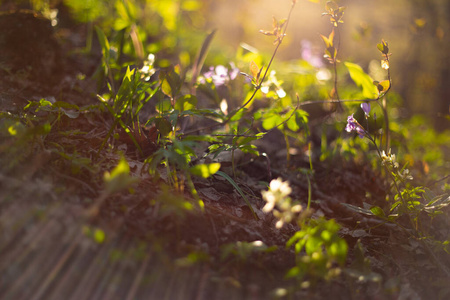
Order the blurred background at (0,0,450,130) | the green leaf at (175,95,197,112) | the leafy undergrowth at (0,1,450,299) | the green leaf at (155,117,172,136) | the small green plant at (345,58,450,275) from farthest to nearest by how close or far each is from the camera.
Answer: the blurred background at (0,0,450,130), the green leaf at (175,95,197,112), the green leaf at (155,117,172,136), the small green plant at (345,58,450,275), the leafy undergrowth at (0,1,450,299)

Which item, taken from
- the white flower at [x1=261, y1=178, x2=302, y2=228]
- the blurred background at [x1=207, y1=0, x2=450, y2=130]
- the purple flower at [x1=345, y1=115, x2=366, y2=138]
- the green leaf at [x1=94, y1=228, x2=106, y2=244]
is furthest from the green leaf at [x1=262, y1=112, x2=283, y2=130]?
the blurred background at [x1=207, y1=0, x2=450, y2=130]

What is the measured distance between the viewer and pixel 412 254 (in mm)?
1548

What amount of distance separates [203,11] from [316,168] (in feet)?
11.9

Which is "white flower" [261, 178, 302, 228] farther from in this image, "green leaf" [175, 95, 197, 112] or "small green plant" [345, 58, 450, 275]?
"green leaf" [175, 95, 197, 112]

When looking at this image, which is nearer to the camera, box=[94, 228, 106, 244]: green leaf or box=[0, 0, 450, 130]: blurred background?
box=[94, 228, 106, 244]: green leaf

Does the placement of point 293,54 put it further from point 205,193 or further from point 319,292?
point 319,292

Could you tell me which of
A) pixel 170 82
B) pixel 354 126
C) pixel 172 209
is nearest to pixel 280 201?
pixel 172 209

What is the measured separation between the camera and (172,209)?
1.17 metres

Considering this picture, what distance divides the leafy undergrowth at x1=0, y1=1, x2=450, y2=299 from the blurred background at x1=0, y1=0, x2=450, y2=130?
0.53m

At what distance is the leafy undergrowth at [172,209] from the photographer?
1078mm

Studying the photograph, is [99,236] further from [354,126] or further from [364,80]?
[364,80]

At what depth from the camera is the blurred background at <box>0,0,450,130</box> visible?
2.78 metres

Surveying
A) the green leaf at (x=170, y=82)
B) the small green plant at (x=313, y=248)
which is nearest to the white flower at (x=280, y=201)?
the small green plant at (x=313, y=248)

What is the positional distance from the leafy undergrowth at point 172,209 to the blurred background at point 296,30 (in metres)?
0.53
